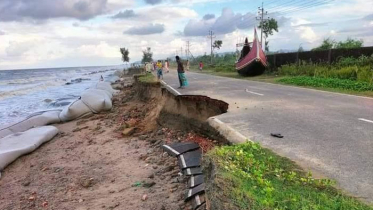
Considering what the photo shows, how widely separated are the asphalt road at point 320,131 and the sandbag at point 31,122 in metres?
8.67

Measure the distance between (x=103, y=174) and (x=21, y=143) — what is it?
4.90m

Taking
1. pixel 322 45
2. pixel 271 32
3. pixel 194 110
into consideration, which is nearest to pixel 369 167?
pixel 194 110

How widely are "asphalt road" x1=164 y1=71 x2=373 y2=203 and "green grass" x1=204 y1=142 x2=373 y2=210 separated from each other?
1.29ft

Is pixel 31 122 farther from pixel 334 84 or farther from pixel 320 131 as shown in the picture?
pixel 334 84

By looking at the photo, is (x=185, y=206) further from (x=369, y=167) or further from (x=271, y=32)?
(x=271, y=32)

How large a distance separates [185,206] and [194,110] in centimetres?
518

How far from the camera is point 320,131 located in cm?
679

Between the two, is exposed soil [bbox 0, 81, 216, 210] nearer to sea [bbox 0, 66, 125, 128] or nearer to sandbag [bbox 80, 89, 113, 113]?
sandbag [bbox 80, 89, 113, 113]

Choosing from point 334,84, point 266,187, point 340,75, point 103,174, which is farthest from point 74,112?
point 266,187

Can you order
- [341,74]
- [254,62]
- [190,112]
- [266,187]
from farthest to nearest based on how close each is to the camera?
[254,62], [341,74], [190,112], [266,187]

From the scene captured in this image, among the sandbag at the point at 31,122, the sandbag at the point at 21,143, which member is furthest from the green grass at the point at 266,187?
the sandbag at the point at 31,122

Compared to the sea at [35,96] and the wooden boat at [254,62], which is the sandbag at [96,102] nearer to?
the sea at [35,96]

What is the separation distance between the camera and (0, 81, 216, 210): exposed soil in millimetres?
6164

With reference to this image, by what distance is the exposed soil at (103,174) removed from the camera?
616cm
